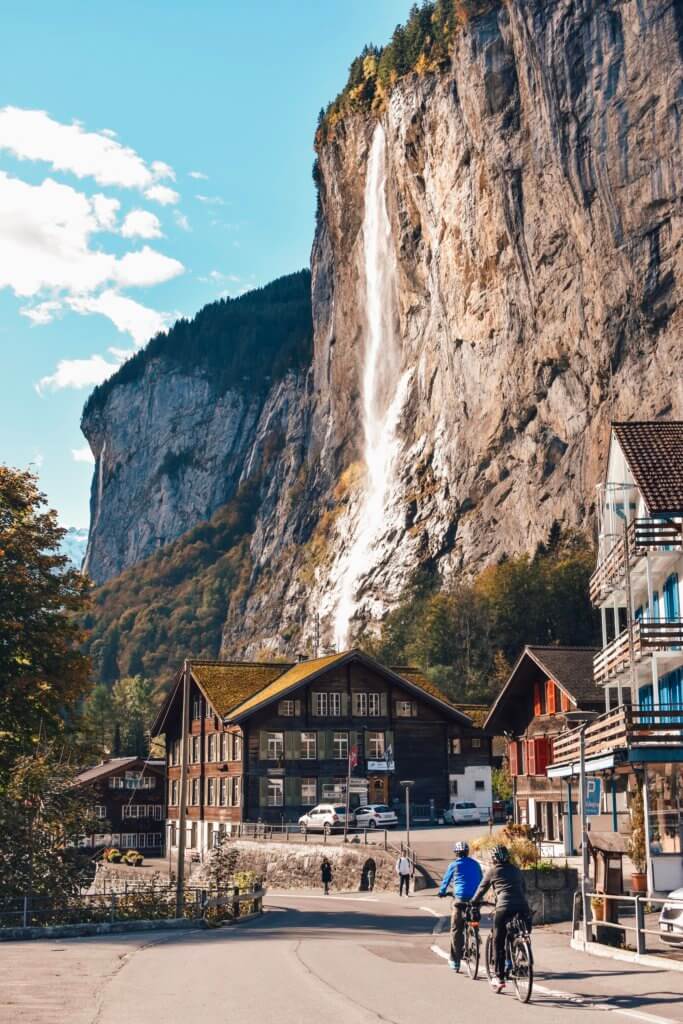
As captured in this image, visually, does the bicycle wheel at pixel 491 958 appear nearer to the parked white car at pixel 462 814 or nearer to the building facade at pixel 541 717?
the building facade at pixel 541 717

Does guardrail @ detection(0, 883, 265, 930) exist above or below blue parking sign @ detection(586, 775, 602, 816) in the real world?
below

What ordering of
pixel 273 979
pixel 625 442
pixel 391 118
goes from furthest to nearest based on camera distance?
pixel 391 118 < pixel 625 442 < pixel 273 979

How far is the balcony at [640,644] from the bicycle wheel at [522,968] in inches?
661

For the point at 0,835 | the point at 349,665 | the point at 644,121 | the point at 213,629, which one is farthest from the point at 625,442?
the point at 213,629

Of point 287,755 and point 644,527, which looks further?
point 287,755

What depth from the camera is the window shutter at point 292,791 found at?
64.6 meters

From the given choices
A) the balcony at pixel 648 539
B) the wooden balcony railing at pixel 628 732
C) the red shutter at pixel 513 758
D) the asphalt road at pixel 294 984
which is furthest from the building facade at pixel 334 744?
the asphalt road at pixel 294 984

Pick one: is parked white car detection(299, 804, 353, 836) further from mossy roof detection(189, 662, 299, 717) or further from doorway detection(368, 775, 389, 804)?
mossy roof detection(189, 662, 299, 717)

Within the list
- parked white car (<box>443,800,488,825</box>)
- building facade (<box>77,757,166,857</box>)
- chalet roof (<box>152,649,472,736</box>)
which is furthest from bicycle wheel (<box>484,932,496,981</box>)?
building facade (<box>77,757,166,857</box>)

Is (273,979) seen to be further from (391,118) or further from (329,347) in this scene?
(329,347)

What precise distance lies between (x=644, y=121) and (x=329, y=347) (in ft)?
207

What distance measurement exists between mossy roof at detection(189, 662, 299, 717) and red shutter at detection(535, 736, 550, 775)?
20099 millimetres

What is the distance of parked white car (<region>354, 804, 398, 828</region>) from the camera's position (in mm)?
58719

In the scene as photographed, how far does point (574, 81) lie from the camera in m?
102
